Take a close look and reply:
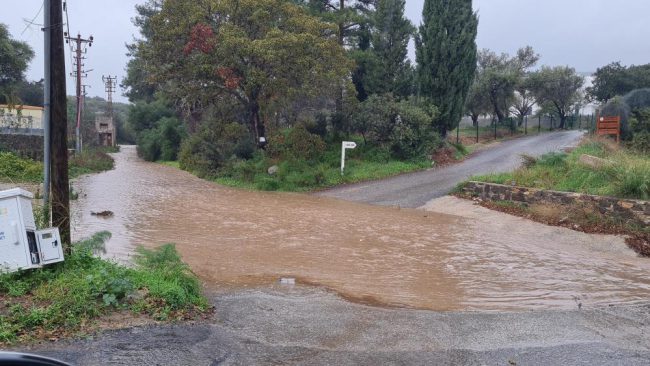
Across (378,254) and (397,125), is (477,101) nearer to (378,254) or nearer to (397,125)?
(397,125)

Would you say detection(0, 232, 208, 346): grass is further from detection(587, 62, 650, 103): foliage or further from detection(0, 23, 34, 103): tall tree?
detection(587, 62, 650, 103): foliage

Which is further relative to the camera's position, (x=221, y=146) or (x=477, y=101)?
(x=477, y=101)

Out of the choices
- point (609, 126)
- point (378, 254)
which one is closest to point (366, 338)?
point (378, 254)

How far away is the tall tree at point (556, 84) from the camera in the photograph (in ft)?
Result: 144

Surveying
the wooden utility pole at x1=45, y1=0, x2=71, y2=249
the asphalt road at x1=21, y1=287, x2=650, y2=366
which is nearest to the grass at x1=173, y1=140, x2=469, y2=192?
the wooden utility pole at x1=45, y1=0, x2=71, y2=249

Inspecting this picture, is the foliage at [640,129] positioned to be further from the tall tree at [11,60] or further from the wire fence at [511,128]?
the tall tree at [11,60]

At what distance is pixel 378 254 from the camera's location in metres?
11.5

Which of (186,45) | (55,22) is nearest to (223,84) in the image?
(186,45)

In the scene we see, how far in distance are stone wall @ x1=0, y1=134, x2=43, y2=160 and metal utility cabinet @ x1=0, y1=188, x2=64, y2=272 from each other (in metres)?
26.3

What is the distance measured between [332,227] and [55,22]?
8516 millimetres

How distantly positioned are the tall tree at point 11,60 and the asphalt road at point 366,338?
3783 cm

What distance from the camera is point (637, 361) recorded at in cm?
541

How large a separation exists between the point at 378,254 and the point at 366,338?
5.56 metres

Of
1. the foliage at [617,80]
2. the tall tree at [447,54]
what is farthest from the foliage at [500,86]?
the tall tree at [447,54]
